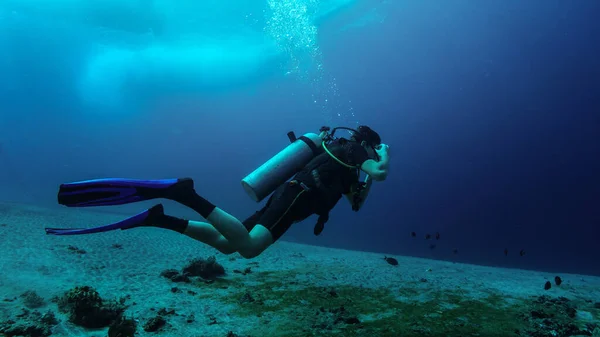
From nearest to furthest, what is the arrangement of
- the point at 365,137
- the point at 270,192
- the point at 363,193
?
the point at 270,192
the point at 365,137
the point at 363,193

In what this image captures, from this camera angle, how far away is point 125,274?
7.35 meters

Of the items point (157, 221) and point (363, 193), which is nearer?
point (157, 221)

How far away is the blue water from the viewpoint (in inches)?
1556

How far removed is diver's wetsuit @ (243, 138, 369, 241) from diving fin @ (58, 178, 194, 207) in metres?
1.34

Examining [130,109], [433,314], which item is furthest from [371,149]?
[130,109]

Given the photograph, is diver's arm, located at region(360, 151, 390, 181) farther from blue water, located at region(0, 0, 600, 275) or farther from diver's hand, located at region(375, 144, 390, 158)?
blue water, located at region(0, 0, 600, 275)

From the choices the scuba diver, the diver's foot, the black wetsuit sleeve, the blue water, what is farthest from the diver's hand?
the blue water

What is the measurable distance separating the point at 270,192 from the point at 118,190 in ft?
7.26

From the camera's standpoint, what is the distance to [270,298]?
621 centimetres

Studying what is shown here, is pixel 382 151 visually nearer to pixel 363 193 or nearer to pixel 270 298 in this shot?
pixel 363 193

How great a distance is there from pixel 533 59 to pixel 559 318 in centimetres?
4573

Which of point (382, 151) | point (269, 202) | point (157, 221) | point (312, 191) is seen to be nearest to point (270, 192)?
point (269, 202)

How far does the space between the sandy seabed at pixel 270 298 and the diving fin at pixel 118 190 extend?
1797 mm

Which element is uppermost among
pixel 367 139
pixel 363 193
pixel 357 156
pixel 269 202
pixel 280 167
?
pixel 367 139
